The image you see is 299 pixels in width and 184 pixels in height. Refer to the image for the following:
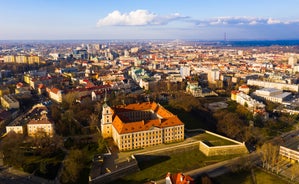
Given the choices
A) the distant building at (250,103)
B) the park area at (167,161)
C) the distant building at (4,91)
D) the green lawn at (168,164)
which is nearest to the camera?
the green lawn at (168,164)

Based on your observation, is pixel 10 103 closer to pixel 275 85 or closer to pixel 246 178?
pixel 246 178

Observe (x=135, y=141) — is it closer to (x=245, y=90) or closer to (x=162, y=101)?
(x=162, y=101)

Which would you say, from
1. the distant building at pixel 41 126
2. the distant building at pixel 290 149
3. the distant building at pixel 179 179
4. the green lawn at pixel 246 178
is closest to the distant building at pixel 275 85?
the distant building at pixel 290 149

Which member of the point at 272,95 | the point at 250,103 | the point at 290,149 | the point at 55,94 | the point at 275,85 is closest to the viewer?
the point at 290,149

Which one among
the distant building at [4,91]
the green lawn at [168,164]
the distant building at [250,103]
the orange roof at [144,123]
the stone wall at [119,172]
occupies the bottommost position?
Answer: the green lawn at [168,164]

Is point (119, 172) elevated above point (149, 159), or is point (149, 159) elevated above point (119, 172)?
point (119, 172)

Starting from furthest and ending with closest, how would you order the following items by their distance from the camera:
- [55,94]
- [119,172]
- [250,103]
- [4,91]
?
[4,91] < [55,94] < [250,103] < [119,172]

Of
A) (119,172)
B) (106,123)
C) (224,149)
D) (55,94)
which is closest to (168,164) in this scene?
(119,172)

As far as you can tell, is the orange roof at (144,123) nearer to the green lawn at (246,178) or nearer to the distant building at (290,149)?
the green lawn at (246,178)
